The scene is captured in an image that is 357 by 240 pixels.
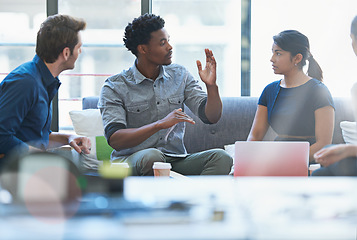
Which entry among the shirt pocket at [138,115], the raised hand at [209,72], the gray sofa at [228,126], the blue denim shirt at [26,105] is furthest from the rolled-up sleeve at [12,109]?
the gray sofa at [228,126]

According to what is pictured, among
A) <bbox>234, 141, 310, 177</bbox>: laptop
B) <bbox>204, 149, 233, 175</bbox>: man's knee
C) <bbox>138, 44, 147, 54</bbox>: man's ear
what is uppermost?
<bbox>138, 44, 147, 54</bbox>: man's ear

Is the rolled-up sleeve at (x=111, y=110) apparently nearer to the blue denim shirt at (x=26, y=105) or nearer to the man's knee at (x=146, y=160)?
the man's knee at (x=146, y=160)

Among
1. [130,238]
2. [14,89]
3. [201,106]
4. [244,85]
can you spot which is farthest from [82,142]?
[244,85]

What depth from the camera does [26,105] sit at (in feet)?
5.33

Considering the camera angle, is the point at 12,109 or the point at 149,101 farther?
the point at 149,101

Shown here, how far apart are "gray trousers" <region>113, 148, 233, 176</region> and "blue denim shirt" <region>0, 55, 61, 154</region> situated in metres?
0.45

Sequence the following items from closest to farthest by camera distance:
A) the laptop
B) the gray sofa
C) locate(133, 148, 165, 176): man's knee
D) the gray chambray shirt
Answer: the laptop → locate(133, 148, 165, 176): man's knee → the gray chambray shirt → the gray sofa

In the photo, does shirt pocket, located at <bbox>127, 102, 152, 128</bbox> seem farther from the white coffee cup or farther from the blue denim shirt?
the white coffee cup

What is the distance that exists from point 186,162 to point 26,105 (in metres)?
0.92

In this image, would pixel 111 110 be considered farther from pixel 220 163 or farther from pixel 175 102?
pixel 220 163

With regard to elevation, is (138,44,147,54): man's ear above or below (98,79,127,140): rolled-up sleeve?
above

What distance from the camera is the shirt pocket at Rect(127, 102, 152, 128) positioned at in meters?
2.32

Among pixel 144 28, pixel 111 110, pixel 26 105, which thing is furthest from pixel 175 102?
pixel 26 105

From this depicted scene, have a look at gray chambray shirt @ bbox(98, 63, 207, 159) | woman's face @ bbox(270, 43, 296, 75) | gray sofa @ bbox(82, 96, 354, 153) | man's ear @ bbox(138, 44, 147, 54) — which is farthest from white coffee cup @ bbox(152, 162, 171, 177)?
gray sofa @ bbox(82, 96, 354, 153)
